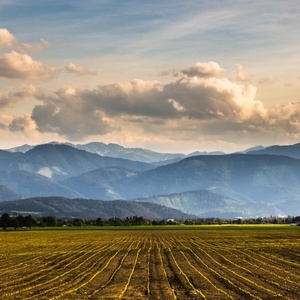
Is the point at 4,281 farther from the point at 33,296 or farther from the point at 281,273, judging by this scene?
the point at 281,273

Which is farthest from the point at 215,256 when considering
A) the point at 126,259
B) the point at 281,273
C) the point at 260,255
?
the point at 281,273

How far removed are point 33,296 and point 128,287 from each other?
249 inches

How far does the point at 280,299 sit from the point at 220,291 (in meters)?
3.98

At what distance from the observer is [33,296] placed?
30625 mm

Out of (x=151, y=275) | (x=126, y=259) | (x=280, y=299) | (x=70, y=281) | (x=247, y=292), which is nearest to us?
(x=280, y=299)

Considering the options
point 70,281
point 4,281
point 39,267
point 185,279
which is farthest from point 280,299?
point 39,267

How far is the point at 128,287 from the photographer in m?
34.3

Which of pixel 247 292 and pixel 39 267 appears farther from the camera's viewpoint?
pixel 39 267

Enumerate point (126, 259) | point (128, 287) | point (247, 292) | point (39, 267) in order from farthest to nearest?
A: 1. point (126, 259)
2. point (39, 267)
3. point (128, 287)
4. point (247, 292)

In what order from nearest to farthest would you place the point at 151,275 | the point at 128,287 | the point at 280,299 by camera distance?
the point at 280,299 → the point at 128,287 → the point at 151,275

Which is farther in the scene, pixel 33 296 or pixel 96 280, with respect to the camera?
pixel 96 280

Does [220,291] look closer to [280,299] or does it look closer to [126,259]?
[280,299]

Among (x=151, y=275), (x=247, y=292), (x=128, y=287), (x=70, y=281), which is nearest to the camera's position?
(x=247, y=292)

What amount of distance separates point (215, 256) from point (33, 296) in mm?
29971
